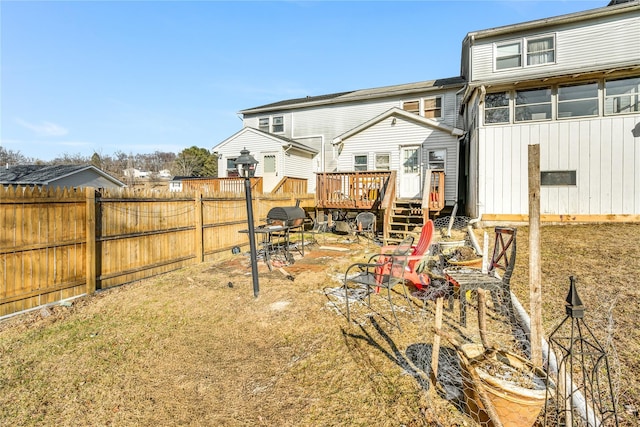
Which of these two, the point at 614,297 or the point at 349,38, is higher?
the point at 349,38

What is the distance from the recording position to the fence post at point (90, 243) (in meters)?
5.79

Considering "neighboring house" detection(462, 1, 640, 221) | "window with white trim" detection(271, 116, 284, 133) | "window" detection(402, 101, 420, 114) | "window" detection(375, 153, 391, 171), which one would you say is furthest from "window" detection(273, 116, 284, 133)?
"neighboring house" detection(462, 1, 640, 221)

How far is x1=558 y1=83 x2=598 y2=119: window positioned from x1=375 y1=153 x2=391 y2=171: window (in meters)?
6.47

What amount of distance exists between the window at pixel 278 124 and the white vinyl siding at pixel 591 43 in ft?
41.8

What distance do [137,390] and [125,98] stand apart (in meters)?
26.2

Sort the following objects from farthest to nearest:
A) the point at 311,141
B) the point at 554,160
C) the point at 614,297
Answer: the point at 311,141, the point at 554,160, the point at 614,297

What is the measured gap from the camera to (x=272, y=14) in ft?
44.9

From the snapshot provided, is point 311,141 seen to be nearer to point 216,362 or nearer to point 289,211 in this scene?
point 289,211

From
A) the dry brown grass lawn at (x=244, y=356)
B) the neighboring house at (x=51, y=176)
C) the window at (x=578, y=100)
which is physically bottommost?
the dry brown grass lawn at (x=244, y=356)

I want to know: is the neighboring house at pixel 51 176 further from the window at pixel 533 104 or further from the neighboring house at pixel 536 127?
the window at pixel 533 104

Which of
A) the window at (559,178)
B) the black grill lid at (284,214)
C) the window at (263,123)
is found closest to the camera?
the black grill lid at (284,214)

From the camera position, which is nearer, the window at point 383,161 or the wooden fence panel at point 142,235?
the wooden fence panel at point 142,235

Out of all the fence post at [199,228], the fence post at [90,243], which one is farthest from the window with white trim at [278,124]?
the fence post at [90,243]

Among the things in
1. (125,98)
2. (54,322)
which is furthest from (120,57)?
(54,322)
